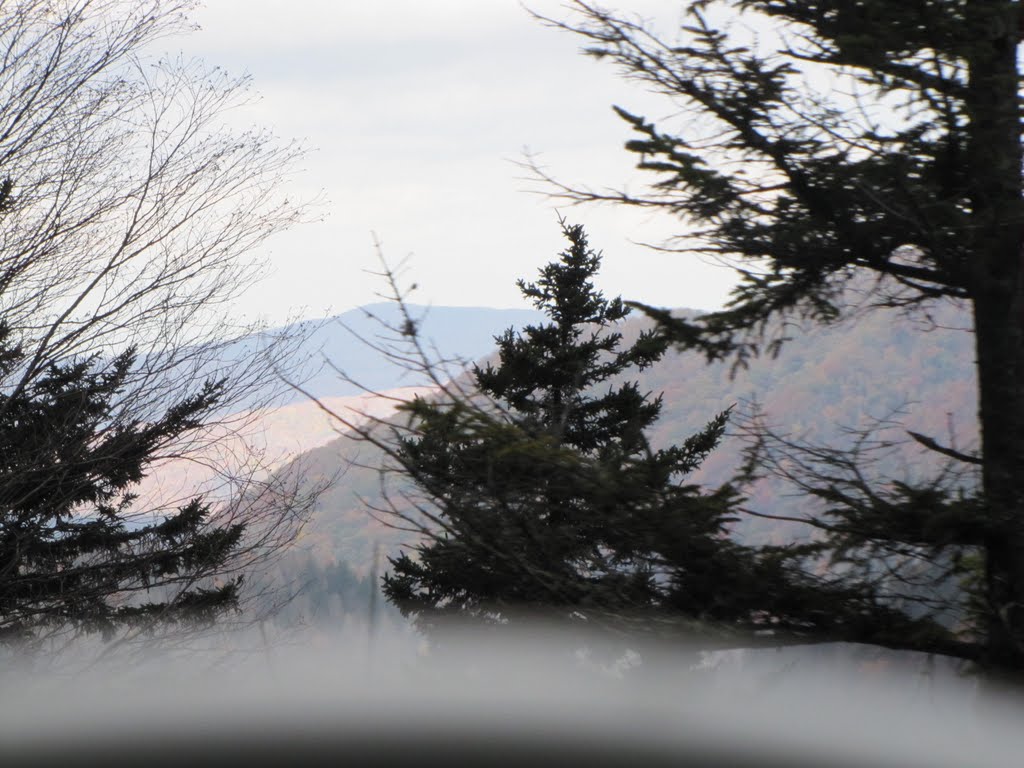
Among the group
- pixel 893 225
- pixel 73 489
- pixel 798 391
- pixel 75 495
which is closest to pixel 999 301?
pixel 893 225

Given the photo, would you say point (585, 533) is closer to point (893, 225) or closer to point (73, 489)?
point (893, 225)

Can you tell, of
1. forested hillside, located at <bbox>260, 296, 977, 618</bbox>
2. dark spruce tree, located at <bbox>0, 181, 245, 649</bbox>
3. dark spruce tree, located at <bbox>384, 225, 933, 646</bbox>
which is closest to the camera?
dark spruce tree, located at <bbox>384, 225, 933, 646</bbox>

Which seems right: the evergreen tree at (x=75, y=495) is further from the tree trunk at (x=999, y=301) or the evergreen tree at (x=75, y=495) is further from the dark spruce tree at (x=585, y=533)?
the tree trunk at (x=999, y=301)

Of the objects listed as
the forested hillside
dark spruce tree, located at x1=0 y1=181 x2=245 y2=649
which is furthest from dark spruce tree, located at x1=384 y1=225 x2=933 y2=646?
the forested hillside

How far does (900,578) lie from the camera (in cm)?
436

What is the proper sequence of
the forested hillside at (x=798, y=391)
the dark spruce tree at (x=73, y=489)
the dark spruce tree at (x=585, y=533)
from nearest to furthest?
the dark spruce tree at (x=585, y=533) → the dark spruce tree at (x=73, y=489) → the forested hillside at (x=798, y=391)

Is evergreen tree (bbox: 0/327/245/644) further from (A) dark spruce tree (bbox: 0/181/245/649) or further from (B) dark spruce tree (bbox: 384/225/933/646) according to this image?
(B) dark spruce tree (bbox: 384/225/933/646)

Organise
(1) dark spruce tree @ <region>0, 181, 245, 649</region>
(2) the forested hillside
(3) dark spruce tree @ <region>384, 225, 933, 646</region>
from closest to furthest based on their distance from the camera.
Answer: (3) dark spruce tree @ <region>384, 225, 933, 646</region>
(1) dark spruce tree @ <region>0, 181, 245, 649</region>
(2) the forested hillside

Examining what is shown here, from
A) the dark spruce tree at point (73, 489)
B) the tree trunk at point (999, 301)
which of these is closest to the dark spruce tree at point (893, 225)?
the tree trunk at point (999, 301)

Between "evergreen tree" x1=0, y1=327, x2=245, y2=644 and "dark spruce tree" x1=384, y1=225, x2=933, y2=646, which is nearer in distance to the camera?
"dark spruce tree" x1=384, y1=225, x2=933, y2=646

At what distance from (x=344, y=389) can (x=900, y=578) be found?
2.82m

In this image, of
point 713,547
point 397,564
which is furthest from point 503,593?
point 397,564

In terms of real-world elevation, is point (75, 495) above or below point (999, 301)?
below

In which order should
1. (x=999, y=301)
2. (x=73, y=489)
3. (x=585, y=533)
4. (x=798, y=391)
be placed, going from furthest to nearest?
(x=798, y=391)
(x=73, y=489)
(x=585, y=533)
(x=999, y=301)
